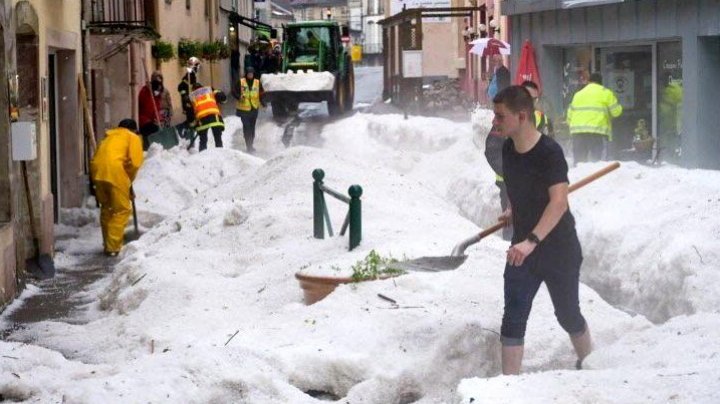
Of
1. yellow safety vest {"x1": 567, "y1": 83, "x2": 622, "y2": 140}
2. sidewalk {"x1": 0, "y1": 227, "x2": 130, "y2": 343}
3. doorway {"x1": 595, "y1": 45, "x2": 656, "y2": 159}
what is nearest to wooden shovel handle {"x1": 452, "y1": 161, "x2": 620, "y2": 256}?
sidewalk {"x1": 0, "y1": 227, "x2": 130, "y2": 343}

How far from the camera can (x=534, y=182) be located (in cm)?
749

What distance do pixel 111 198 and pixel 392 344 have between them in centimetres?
797

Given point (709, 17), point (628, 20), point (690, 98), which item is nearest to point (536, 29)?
point (628, 20)

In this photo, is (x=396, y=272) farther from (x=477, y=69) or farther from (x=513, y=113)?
(x=477, y=69)

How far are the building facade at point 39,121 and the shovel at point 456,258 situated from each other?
3.84 metres

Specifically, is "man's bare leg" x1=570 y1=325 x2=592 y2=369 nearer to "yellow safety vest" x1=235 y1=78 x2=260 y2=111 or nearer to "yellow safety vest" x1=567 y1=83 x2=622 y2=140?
"yellow safety vest" x1=567 y1=83 x2=622 y2=140

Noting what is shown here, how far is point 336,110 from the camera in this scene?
122 ft

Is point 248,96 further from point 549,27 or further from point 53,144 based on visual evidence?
point 53,144

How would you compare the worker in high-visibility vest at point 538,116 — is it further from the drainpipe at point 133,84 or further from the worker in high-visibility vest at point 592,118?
the drainpipe at point 133,84

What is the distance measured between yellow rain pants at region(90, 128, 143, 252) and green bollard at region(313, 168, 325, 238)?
4.07 meters

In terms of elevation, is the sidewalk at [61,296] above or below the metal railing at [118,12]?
below

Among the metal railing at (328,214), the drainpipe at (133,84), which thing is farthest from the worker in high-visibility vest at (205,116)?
the metal railing at (328,214)

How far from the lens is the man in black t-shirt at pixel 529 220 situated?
7.47 metres

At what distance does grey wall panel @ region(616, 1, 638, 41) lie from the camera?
21328 mm
